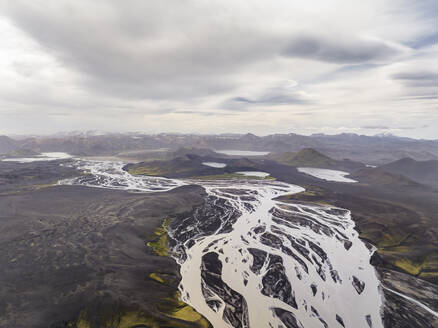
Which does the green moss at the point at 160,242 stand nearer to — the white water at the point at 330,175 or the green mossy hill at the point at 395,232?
the green mossy hill at the point at 395,232

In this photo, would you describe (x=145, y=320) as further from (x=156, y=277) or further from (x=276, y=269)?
(x=276, y=269)

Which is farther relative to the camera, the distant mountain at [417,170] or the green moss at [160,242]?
the distant mountain at [417,170]

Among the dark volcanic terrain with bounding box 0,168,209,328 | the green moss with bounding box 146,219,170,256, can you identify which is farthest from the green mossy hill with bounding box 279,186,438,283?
the green moss with bounding box 146,219,170,256

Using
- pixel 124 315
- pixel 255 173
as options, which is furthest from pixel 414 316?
pixel 255 173

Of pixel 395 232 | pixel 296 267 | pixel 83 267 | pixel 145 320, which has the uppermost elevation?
pixel 83 267

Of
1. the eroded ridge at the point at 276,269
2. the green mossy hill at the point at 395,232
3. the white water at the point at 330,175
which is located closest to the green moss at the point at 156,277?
the eroded ridge at the point at 276,269

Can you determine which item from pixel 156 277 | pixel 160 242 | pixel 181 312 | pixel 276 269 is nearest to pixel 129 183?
pixel 160 242

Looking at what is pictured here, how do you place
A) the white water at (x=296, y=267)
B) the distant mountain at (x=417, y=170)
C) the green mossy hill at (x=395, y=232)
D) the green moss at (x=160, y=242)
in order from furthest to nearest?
1. the distant mountain at (x=417, y=170)
2. the green moss at (x=160, y=242)
3. the green mossy hill at (x=395, y=232)
4. the white water at (x=296, y=267)

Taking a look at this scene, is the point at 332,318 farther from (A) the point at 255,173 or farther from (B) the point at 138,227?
(A) the point at 255,173

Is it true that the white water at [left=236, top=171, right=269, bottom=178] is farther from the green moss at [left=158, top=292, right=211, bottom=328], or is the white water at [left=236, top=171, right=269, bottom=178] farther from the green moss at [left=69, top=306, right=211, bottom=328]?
the green moss at [left=69, top=306, right=211, bottom=328]
